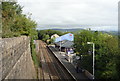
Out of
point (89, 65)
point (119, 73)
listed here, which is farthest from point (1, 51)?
point (89, 65)

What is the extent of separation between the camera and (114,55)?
9.23 metres

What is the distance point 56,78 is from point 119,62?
711 centimetres

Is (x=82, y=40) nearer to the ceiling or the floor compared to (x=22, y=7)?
nearer to the floor

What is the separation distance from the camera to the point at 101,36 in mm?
13258

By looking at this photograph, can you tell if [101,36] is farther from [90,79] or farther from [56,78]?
[56,78]

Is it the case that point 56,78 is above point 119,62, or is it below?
below

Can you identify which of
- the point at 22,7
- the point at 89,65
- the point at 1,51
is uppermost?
the point at 22,7

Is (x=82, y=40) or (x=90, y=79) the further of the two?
(x=82, y=40)

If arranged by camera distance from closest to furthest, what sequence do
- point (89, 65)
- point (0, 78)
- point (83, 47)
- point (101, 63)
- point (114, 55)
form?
point (0, 78) → point (114, 55) → point (101, 63) → point (89, 65) → point (83, 47)

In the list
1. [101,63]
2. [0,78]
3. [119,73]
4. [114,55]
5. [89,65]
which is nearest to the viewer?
[0,78]

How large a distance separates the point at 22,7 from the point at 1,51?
14.2 meters

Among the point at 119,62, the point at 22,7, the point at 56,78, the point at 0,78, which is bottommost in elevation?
the point at 56,78

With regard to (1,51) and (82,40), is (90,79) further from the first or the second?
(1,51)

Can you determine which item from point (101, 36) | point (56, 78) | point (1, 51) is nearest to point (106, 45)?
point (101, 36)
